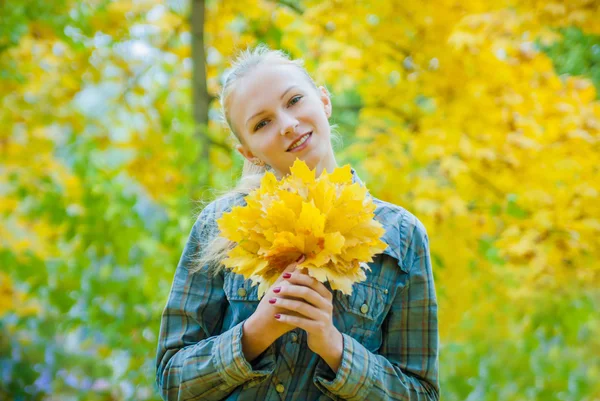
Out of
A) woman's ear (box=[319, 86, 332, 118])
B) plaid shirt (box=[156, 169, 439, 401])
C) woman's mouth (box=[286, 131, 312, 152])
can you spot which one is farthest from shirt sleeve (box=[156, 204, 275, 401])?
woman's ear (box=[319, 86, 332, 118])

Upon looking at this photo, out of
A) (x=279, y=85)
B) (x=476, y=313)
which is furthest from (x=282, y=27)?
(x=279, y=85)

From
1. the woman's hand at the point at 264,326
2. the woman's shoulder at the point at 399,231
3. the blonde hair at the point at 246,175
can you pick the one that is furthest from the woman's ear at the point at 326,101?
the woman's hand at the point at 264,326

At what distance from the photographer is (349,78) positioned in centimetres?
375

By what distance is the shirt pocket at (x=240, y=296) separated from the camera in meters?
1.44

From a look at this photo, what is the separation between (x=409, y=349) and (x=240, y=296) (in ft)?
1.37

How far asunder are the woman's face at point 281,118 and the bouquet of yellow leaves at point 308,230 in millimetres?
256

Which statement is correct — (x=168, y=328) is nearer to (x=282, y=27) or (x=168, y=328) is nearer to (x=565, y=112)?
(x=565, y=112)

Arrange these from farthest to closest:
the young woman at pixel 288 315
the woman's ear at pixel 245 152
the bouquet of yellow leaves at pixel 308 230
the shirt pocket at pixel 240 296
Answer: the woman's ear at pixel 245 152
the shirt pocket at pixel 240 296
the young woman at pixel 288 315
the bouquet of yellow leaves at pixel 308 230

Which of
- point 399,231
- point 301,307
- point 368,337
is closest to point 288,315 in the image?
point 301,307

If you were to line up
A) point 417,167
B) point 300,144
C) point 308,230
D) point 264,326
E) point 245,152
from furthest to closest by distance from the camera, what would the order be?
point 417,167 → point 245,152 → point 300,144 → point 264,326 → point 308,230

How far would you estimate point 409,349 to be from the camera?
144cm

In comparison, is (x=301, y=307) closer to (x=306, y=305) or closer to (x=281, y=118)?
(x=306, y=305)

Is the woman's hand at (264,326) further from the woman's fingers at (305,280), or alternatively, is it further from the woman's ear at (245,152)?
the woman's ear at (245,152)

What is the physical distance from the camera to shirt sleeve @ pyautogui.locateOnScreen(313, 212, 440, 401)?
53.1 inches
